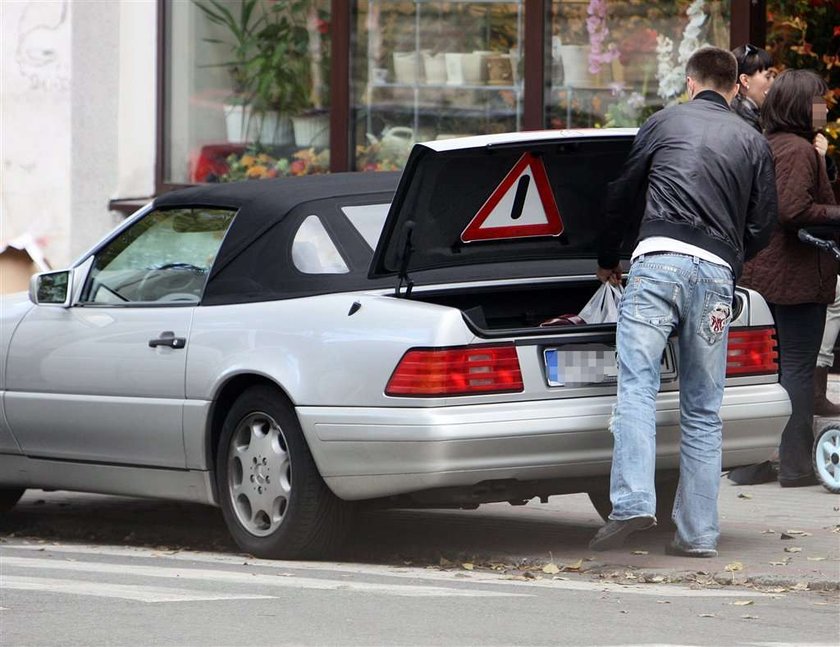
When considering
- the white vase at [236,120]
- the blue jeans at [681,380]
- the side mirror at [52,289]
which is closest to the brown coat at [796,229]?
the blue jeans at [681,380]

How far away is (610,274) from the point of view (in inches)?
290

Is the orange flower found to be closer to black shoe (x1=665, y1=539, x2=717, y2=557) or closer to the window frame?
Answer: the window frame

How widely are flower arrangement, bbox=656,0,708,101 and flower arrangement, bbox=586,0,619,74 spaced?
12.9 inches

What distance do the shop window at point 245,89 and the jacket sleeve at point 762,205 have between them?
6776 mm

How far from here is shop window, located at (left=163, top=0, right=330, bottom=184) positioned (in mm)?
13891

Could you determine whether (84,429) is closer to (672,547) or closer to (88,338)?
(88,338)

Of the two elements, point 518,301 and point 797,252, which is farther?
point 797,252

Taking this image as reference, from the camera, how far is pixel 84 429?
26.0ft

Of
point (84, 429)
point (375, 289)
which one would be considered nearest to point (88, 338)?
point (84, 429)

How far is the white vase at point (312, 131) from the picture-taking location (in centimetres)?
1378

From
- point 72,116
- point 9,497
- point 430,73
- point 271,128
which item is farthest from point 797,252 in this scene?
point 72,116

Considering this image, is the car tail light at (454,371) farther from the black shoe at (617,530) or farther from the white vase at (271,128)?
the white vase at (271,128)

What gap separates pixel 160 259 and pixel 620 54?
543 centimetres

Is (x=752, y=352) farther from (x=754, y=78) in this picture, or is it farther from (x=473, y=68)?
(x=473, y=68)
